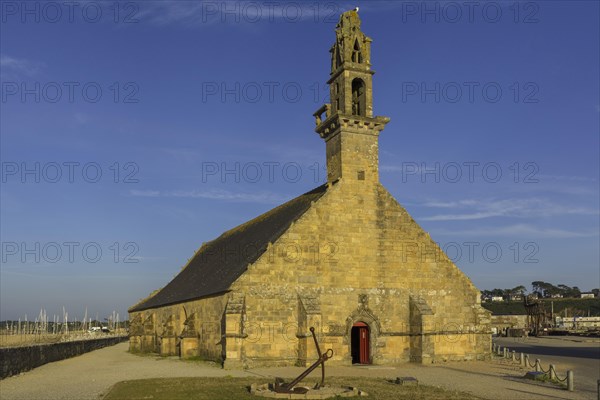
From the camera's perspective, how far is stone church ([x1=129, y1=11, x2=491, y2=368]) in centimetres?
2902

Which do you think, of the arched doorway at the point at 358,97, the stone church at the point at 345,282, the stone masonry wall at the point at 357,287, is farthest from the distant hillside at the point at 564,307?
the arched doorway at the point at 358,97

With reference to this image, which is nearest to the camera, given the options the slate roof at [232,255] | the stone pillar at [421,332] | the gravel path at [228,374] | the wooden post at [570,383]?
the gravel path at [228,374]

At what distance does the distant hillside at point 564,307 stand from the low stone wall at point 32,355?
115979 millimetres

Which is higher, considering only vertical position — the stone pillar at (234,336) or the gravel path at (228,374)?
the stone pillar at (234,336)

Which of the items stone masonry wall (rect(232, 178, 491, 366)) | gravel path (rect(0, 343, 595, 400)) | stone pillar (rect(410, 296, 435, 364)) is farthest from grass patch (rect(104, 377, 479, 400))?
stone pillar (rect(410, 296, 435, 364))

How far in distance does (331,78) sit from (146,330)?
78.8 feet

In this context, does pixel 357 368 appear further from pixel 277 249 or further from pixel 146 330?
pixel 146 330

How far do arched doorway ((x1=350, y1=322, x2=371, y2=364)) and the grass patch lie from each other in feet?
25.9

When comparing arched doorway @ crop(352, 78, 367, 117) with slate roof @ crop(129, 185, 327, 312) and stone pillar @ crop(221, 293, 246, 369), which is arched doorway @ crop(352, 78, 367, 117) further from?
stone pillar @ crop(221, 293, 246, 369)

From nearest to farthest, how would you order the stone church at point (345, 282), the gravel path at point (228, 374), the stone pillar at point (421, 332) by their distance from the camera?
the gravel path at point (228, 374)
the stone church at point (345, 282)
the stone pillar at point (421, 332)

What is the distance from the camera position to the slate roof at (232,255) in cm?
3167

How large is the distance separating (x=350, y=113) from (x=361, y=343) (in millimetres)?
12848

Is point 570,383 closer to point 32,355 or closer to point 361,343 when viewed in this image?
point 361,343

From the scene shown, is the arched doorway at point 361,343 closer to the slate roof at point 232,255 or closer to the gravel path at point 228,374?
the gravel path at point 228,374
